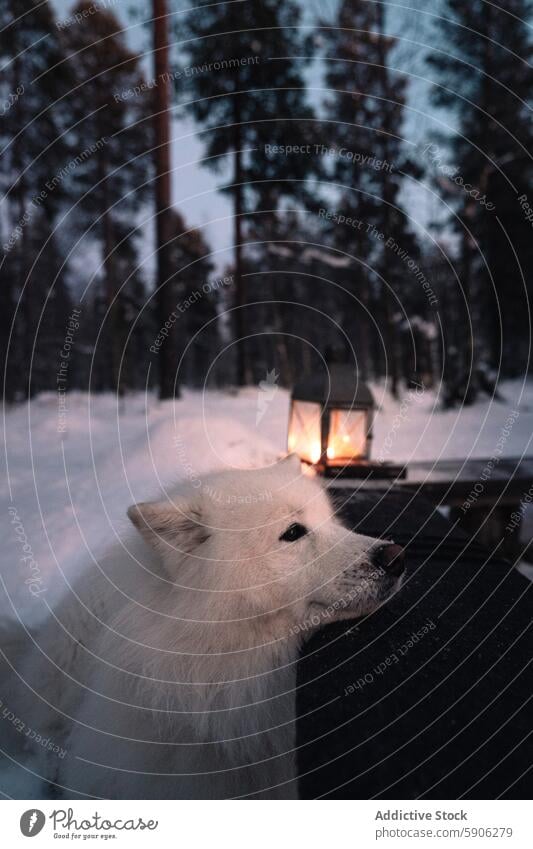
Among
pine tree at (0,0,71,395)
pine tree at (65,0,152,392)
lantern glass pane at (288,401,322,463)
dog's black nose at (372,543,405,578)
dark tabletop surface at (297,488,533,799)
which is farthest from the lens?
pine tree at (65,0,152,392)

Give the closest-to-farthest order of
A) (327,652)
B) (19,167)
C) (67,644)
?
(327,652)
(67,644)
(19,167)

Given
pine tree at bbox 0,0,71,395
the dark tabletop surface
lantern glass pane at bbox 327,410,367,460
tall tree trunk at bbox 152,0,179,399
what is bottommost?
the dark tabletop surface

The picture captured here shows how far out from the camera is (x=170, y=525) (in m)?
1.41

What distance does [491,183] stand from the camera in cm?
1209

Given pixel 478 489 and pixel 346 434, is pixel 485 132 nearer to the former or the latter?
pixel 478 489

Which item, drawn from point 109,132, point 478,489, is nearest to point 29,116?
point 109,132

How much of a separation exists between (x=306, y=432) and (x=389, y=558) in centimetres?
180

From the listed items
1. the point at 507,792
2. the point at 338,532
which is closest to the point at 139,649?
the point at 338,532

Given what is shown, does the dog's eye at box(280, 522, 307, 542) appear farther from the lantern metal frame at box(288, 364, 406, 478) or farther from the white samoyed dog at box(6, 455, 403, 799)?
the lantern metal frame at box(288, 364, 406, 478)

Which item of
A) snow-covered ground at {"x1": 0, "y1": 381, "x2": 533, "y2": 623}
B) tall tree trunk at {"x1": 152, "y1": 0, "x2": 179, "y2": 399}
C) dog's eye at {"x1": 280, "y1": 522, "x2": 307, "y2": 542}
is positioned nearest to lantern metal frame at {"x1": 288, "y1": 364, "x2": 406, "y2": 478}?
snow-covered ground at {"x1": 0, "y1": 381, "x2": 533, "y2": 623}

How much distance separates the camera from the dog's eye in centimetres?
151
